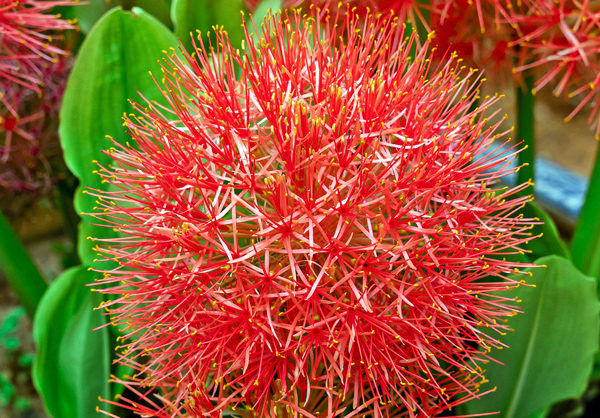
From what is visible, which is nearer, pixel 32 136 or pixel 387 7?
pixel 387 7

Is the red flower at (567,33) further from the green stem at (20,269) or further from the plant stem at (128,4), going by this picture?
the green stem at (20,269)

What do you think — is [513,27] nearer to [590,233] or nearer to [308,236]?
[590,233]

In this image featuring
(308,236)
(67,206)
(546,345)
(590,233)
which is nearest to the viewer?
(308,236)

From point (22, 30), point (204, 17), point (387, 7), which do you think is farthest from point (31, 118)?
point (387, 7)

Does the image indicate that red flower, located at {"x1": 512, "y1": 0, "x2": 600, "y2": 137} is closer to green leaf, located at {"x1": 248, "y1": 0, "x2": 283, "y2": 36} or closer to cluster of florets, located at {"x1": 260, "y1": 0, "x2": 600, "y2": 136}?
cluster of florets, located at {"x1": 260, "y1": 0, "x2": 600, "y2": 136}

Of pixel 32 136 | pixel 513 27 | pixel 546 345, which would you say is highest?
pixel 513 27

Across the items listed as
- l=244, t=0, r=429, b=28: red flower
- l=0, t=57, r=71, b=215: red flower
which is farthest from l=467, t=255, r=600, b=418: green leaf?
l=0, t=57, r=71, b=215: red flower

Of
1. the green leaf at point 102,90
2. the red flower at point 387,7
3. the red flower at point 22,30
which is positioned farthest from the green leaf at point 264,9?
the red flower at point 22,30

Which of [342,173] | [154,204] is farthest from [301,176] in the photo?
[154,204]
